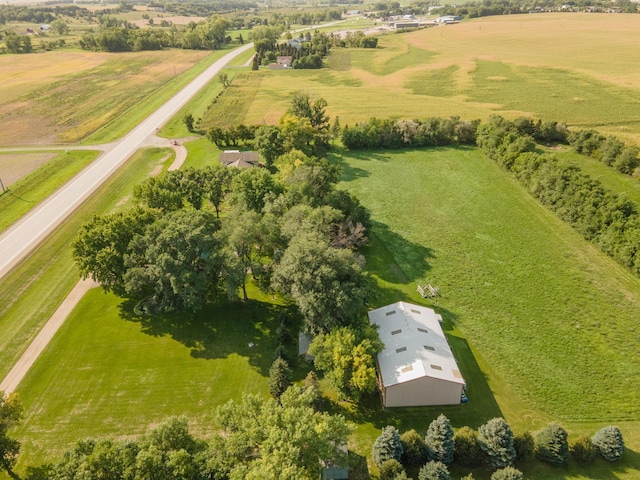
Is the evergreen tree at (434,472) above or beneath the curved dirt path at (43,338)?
above

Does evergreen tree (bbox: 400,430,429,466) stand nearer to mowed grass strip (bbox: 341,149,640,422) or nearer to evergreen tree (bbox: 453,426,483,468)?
evergreen tree (bbox: 453,426,483,468)

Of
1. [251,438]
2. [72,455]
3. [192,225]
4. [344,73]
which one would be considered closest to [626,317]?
[251,438]

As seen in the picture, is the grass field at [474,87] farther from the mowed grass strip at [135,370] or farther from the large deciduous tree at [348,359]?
the large deciduous tree at [348,359]

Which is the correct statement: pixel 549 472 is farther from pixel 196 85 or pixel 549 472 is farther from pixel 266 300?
pixel 196 85

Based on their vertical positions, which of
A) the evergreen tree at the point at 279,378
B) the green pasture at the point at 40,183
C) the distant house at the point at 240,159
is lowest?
the evergreen tree at the point at 279,378

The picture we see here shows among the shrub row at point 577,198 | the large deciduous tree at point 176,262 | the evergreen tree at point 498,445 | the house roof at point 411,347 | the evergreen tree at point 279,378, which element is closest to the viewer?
the evergreen tree at point 498,445

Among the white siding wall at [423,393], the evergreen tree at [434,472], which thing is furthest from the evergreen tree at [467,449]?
the white siding wall at [423,393]

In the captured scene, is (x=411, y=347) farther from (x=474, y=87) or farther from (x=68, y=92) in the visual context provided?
(x=68, y=92)
